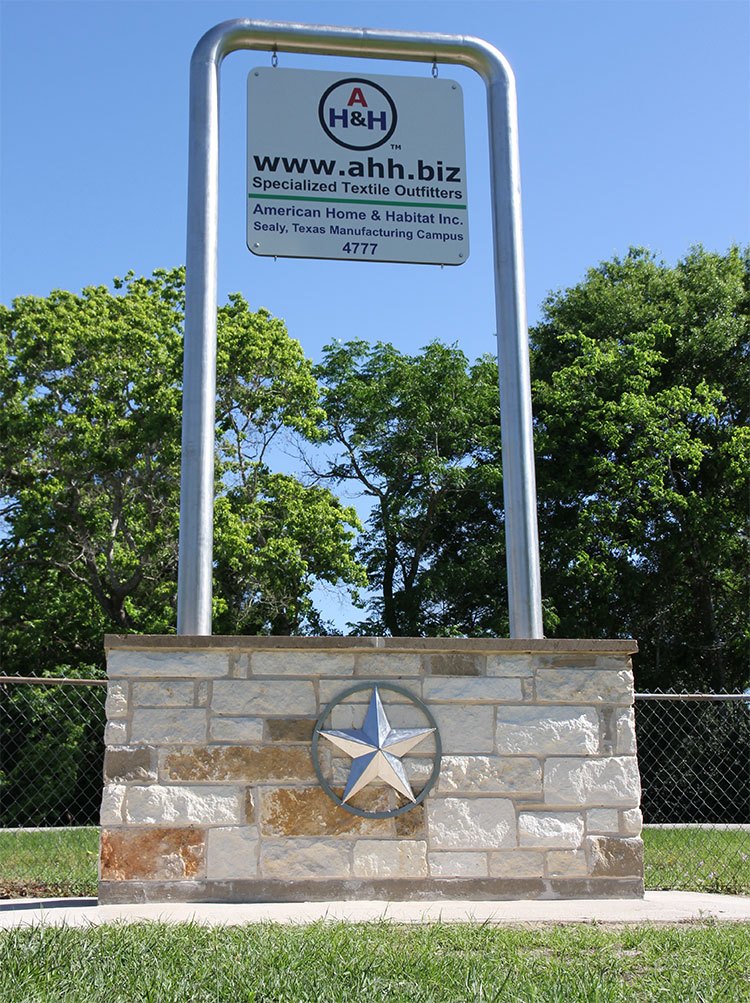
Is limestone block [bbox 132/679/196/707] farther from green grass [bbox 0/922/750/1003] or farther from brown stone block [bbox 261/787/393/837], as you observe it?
green grass [bbox 0/922/750/1003]

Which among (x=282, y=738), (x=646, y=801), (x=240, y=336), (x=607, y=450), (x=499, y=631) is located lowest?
(x=646, y=801)

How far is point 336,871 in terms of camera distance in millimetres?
4875

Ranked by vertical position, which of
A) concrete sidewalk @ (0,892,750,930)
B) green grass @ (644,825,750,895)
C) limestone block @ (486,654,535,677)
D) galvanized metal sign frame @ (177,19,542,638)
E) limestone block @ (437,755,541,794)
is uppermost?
galvanized metal sign frame @ (177,19,542,638)

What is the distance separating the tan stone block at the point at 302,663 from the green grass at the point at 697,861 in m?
2.56

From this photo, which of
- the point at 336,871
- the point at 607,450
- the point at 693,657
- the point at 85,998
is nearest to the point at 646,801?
the point at 693,657

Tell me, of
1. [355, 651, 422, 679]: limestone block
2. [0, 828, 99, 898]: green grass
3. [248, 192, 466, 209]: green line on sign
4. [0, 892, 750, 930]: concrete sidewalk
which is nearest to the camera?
[0, 892, 750, 930]: concrete sidewalk

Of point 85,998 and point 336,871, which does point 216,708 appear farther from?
point 85,998

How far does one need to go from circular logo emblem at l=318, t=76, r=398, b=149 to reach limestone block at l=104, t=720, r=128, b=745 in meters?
3.38

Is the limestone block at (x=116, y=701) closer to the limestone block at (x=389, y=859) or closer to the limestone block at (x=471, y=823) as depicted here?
the limestone block at (x=389, y=859)

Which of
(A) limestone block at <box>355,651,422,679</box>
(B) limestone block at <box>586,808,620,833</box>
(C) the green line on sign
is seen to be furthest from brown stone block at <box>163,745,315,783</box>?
(C) the green line on sign

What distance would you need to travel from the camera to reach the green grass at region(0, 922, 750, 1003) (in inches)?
121

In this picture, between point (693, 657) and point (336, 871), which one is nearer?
point (336, 871)

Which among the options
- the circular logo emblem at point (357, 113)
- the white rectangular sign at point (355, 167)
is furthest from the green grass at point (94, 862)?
the circular logo emblem at point (357, 113)

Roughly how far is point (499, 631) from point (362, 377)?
6915 mm
